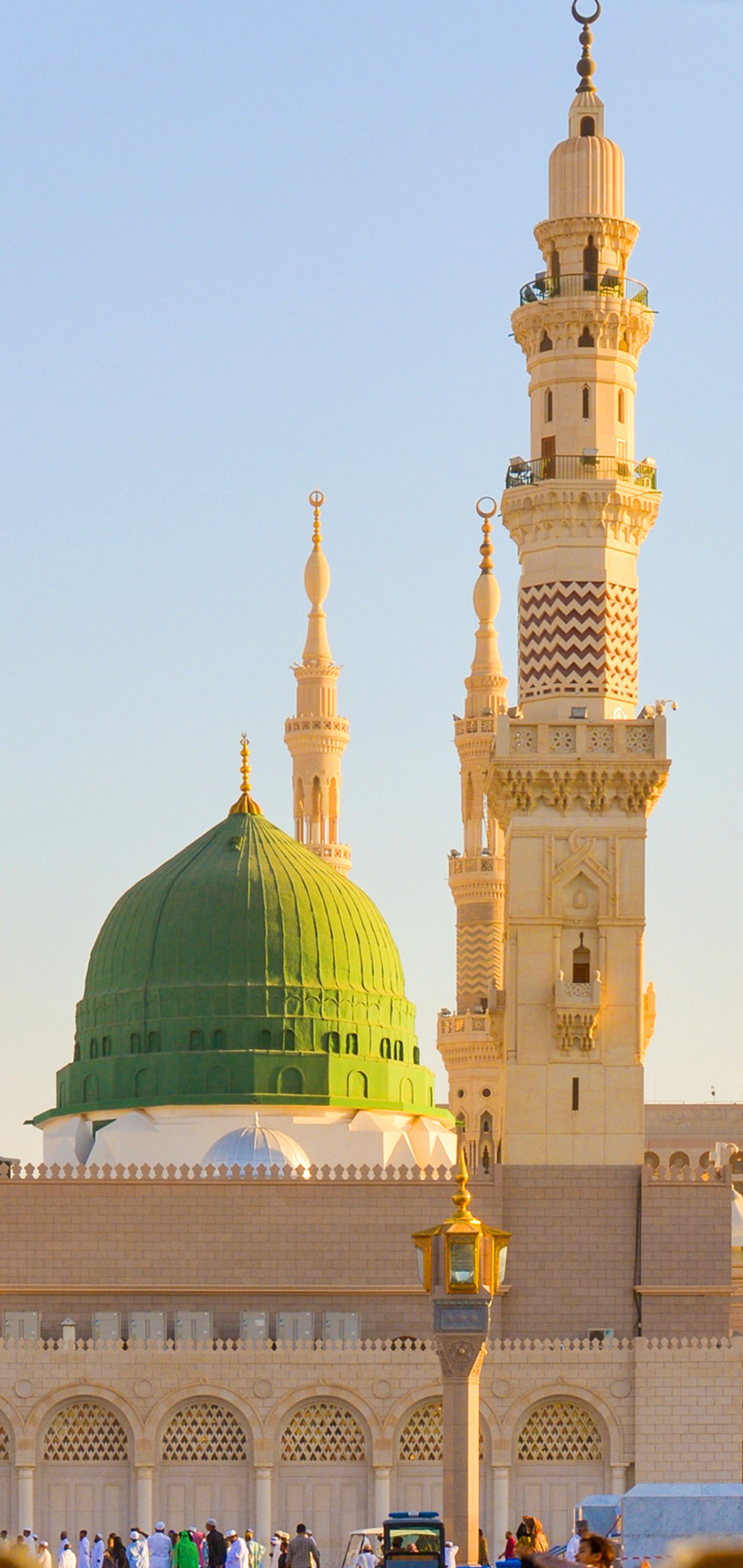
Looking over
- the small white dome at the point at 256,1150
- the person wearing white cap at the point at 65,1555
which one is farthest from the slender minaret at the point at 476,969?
the person wearing white cap at the point at 65,1555

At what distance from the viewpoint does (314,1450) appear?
33250 millimetres

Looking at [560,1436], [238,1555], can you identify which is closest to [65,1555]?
[238,1555]

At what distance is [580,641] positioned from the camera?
124 ft

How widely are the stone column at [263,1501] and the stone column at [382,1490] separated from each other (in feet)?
Result: 4.31

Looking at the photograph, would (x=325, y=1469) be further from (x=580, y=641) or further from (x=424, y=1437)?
(x=580, y=641)

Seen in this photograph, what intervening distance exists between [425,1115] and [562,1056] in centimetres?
805

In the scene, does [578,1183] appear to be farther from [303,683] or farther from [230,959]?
[303,683]

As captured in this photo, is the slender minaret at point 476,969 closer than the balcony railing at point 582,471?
No

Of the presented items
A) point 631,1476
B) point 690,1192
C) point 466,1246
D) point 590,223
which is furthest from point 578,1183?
point 590,223

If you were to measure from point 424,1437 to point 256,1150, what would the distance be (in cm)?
629

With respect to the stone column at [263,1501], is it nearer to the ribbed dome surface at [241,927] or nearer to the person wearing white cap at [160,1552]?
the person wearing white cap at [160,1552]

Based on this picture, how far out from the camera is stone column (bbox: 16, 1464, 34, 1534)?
32.7 meters

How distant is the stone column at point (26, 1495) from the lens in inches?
1287

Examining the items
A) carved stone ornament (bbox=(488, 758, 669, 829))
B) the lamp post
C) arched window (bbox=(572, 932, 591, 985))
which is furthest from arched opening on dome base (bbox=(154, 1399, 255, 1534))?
carved stone ornament (bbox=(488, 758, 669, 829))
